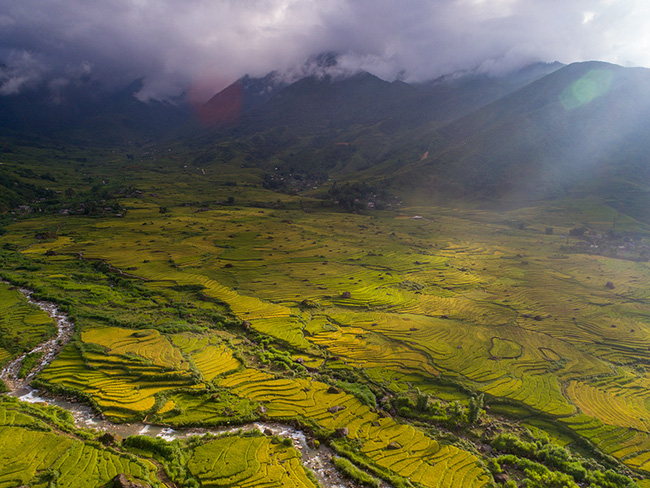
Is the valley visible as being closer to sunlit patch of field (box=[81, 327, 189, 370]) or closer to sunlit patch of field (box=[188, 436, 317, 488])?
sunlit patch of field (box=[188, 436, 317, 488])

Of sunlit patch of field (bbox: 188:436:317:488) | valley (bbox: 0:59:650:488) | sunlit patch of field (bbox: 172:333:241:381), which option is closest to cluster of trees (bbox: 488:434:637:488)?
valley (bbox: 0:59:650:488)

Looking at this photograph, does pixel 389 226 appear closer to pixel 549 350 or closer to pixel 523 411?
pixel 549 350

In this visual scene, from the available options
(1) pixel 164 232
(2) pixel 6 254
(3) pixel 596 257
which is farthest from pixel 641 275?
(2) pixel 6 254

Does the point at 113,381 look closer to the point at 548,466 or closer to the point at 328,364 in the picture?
the point at 328,364

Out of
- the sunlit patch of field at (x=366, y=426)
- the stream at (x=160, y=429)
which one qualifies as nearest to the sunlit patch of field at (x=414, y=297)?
the stream at (x=160, y=429)

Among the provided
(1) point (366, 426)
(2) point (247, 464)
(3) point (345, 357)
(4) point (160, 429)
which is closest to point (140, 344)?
(4) point (160, 429)
